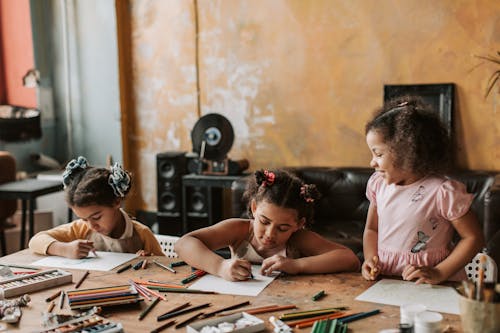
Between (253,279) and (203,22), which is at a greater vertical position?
(203,22)

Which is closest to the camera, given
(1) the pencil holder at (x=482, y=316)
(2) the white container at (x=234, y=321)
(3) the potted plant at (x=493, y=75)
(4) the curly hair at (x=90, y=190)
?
(1) the pencil holder at (x=482, y=316)

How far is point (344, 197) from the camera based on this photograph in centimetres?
443

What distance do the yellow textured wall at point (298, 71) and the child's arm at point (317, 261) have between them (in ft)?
8.89

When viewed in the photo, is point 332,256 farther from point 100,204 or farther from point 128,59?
point 128,59

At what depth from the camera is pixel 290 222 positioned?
2.09 m

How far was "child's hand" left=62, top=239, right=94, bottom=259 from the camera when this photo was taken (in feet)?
7.41

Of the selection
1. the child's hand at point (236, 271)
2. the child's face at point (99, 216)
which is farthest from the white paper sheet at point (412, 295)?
the child's face at point (99, 216)

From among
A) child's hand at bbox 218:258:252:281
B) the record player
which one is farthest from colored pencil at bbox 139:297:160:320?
the record player

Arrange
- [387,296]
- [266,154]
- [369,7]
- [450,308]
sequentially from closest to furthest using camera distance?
[450,308] < [387,296] < [369,7] < [266,154]

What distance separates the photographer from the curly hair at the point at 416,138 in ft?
6.82

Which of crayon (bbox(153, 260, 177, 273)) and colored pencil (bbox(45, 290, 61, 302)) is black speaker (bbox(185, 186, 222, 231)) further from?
colored pencil (bbox(45, 290, 61, 302))

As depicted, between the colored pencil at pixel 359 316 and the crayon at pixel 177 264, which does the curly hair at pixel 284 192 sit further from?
the colored pencil at pixel 359 316

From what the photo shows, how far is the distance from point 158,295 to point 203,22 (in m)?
3.95

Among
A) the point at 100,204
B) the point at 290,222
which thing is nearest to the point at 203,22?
the point at 100,204
